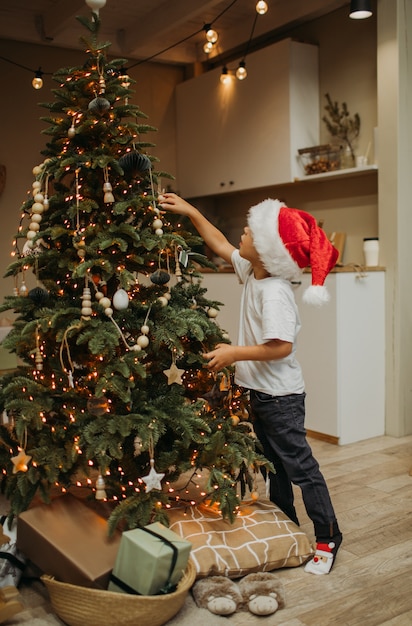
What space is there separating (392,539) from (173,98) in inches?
182

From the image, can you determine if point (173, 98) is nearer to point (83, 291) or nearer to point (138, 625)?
point (83, 291)

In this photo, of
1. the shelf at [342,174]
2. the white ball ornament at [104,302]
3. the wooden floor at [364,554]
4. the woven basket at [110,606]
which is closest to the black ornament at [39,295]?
the white ball ornament at [104,302]

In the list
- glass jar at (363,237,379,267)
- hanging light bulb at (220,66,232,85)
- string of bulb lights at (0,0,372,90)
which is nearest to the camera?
glass jar at (363,237,379,267)

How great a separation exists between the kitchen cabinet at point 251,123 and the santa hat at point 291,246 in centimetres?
249

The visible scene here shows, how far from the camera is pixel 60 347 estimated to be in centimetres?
234

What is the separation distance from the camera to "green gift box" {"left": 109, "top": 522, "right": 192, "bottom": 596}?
187 centimetres

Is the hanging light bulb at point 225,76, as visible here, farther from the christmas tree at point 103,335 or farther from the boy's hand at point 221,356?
the boy's hand at point 221,356

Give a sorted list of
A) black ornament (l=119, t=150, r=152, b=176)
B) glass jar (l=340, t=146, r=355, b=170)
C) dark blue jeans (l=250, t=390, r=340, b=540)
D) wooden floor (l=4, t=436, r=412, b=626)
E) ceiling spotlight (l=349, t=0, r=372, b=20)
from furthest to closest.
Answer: glass jar (l=340, t=146, r=355, b=170), ceiling spotlight (l=349, t=0, r=372, b=20), dark blue jeans (l=250, t=390, r=340, b=540), black ornament (l=119, t=150, r=152, b=176), wooden floor (l=4, t=436, r=412, b=626)

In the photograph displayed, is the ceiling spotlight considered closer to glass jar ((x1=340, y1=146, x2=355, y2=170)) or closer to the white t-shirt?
glass jar ((x1=340, y1=146, x2=355, y2=170))

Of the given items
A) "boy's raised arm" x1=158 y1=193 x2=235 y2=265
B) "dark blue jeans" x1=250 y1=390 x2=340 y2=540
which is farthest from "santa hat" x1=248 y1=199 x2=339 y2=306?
"dark blue jeans" x1=250 y1=390 x2=340 y2=540

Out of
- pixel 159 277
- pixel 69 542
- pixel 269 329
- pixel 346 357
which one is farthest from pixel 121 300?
pixel 346 357

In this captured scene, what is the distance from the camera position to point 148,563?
1.87m

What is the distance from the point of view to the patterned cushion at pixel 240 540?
2.22 meters

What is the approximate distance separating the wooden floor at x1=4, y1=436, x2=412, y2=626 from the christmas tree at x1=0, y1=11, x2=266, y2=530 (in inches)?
13.3
